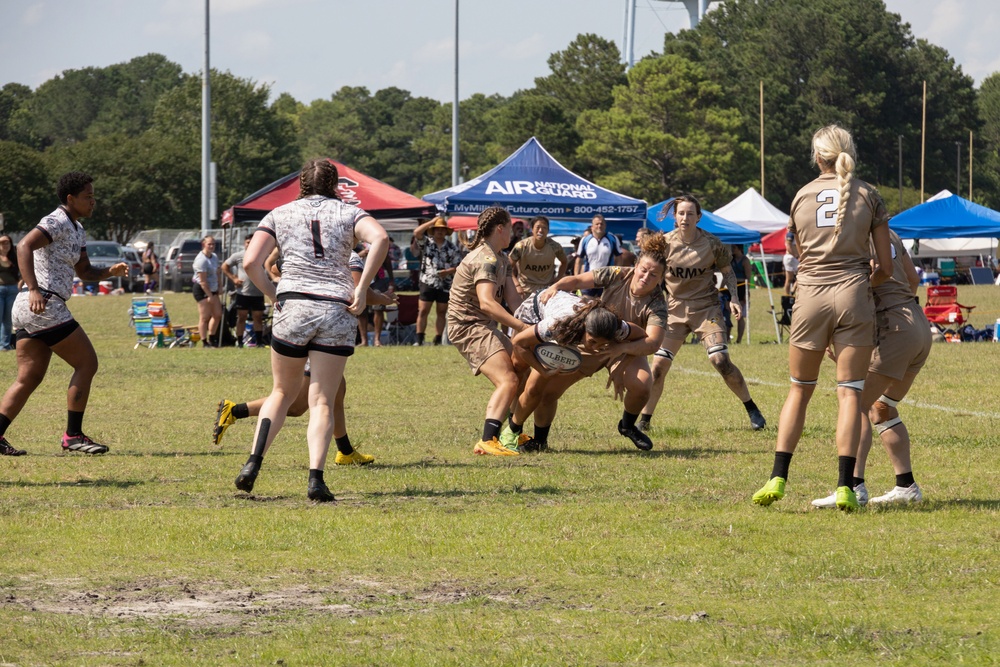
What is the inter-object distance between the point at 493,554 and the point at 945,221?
24.6m

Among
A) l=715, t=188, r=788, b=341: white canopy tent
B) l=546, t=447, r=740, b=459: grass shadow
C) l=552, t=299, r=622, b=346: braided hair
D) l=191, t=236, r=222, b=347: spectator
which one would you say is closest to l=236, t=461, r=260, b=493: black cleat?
l=552, t=299, r=622, b=346: braided hair

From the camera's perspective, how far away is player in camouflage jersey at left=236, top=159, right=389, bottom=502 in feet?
24.3

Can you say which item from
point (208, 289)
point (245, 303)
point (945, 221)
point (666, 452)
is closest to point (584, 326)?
point (666, 452)

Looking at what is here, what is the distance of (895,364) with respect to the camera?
7262 mm

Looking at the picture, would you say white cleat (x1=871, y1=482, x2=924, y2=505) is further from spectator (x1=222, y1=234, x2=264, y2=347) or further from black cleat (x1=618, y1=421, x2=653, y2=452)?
spectator (x1=222, y1=234, x2=264, y2=347)

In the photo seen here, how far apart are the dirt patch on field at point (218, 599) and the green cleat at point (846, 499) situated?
238 cm

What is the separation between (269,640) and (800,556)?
8.23 feet

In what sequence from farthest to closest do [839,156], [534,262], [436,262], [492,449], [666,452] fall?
[436,262] → [534,262] → [666,452] → [492,449] → [839,156]

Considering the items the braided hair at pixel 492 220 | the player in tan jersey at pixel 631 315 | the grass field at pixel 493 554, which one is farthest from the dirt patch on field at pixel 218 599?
the player in tan jersey at pixel 631 315

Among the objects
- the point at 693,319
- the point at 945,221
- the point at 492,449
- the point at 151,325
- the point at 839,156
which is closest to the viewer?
the point at 839,156

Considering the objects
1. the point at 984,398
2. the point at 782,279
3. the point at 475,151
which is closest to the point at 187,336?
the point at 984,398

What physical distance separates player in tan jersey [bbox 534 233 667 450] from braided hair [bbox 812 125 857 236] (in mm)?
2682

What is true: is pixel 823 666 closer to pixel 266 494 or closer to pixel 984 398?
pixel 266 494

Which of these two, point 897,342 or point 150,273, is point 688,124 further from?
point 897,342
